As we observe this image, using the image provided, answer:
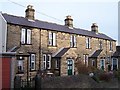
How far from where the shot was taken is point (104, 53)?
45.7m

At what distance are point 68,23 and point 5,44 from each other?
52.6 ft

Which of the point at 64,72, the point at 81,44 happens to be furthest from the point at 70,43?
the point at 64,72

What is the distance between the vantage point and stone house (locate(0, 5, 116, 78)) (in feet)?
95.5

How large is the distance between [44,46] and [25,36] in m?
3.80

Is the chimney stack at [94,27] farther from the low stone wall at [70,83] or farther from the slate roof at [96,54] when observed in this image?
the low stone wall at [70,83]

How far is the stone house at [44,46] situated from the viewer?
2911 cm

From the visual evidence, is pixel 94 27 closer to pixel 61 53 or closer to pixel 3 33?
pixel 61 53

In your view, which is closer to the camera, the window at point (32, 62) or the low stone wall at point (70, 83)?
the low stone wall at point (70, 83)

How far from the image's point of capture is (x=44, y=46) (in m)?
33.6

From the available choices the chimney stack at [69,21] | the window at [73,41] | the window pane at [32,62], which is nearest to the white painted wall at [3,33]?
the window pane at [32,62]

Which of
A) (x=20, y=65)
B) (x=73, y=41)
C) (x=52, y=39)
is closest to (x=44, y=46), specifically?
(x=52, y=39)

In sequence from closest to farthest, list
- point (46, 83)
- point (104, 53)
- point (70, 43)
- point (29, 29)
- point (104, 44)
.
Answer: point (46, 83) < point (29, 29) < point (70, 43) < point (104, 53) < point (104, 44)

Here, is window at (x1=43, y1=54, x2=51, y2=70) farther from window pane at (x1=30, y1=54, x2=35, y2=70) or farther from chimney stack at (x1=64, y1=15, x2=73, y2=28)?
chimney stack at (x1=64, y1=15, x2=73, y2=28)

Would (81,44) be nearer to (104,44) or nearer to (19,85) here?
(104,44)
